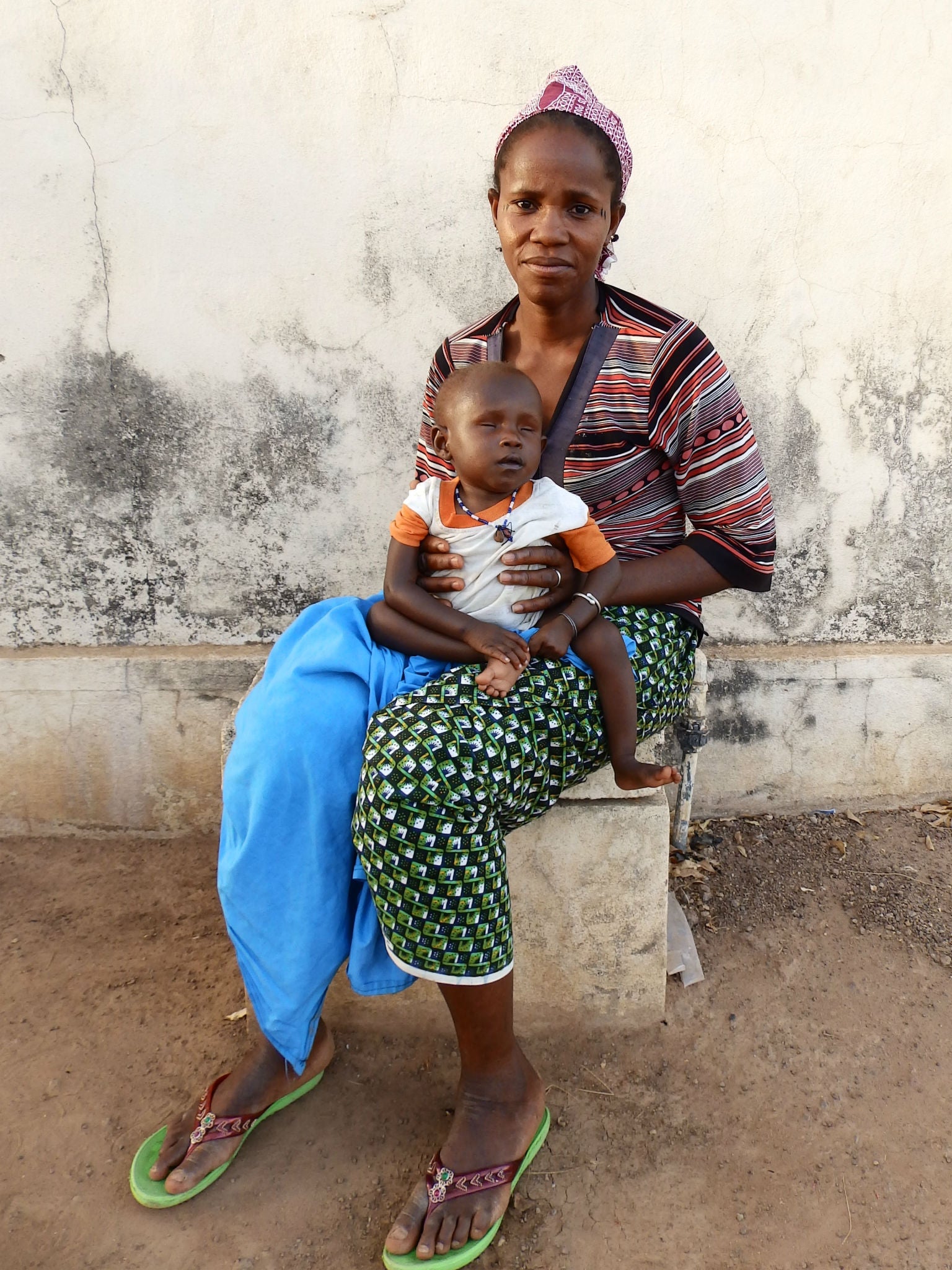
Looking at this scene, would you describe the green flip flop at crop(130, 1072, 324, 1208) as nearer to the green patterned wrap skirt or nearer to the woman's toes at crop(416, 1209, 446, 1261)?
the woman's toes at crop(416, 1209, 446, 1261)

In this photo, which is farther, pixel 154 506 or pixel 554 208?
pixel 154 506

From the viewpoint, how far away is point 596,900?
2.10 m

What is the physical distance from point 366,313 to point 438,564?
1.17 meters

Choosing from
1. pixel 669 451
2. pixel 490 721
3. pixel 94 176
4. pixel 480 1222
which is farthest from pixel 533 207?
pixel 480 1222

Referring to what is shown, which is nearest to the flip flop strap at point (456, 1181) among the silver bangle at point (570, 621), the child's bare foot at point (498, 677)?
the child's bare foot at point (498, 677)

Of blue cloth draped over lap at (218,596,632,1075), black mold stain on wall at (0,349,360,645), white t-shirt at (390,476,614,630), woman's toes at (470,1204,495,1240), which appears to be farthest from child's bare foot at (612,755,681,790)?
black mold stain on wall at (0,349,360,645)

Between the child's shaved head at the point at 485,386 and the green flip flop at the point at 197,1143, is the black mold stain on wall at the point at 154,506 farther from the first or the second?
the green flip flop at the point at 197,1143

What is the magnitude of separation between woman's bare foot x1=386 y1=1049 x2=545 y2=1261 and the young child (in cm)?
66

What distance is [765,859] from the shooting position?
2.77 m

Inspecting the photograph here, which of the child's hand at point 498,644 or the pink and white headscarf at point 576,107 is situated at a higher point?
the pink and white headscarf at point 576,107

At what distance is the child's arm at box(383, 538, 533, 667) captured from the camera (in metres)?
1.68

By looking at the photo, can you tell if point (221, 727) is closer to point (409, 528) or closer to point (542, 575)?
point (409, 528)

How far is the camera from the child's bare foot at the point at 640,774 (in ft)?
5.74

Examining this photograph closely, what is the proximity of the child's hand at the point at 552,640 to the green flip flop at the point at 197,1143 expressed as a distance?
3.80ft
